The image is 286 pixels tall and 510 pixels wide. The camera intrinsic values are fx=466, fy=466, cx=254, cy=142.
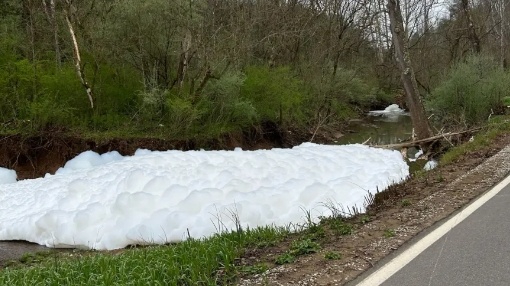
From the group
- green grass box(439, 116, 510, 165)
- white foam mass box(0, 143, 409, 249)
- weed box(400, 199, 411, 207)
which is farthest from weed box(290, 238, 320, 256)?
green grass box(439, 116, 510, 165)

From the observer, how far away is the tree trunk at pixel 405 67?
58.3 feet

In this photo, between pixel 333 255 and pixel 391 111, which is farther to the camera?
pixel 391 111

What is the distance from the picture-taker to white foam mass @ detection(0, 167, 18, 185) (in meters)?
16.7

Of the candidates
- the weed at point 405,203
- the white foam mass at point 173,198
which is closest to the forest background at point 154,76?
the white foam mass at point 173,198

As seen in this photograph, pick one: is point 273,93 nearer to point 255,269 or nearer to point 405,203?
point 405,203

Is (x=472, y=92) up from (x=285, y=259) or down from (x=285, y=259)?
up

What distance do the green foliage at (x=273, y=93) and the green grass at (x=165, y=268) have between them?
59.6 feet

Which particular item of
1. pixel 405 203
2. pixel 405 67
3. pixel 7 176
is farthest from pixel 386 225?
pixel 7 176

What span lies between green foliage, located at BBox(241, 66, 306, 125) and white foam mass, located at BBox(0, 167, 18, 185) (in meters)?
11.2

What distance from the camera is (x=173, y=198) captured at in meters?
10.5

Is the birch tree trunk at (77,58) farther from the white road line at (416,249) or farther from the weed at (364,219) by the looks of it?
the white road line at (416,249)

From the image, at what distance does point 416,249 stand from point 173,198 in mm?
6389

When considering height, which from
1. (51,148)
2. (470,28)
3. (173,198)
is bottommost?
(173,198)

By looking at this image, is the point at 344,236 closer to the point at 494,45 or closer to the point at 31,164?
the point at 31,164
